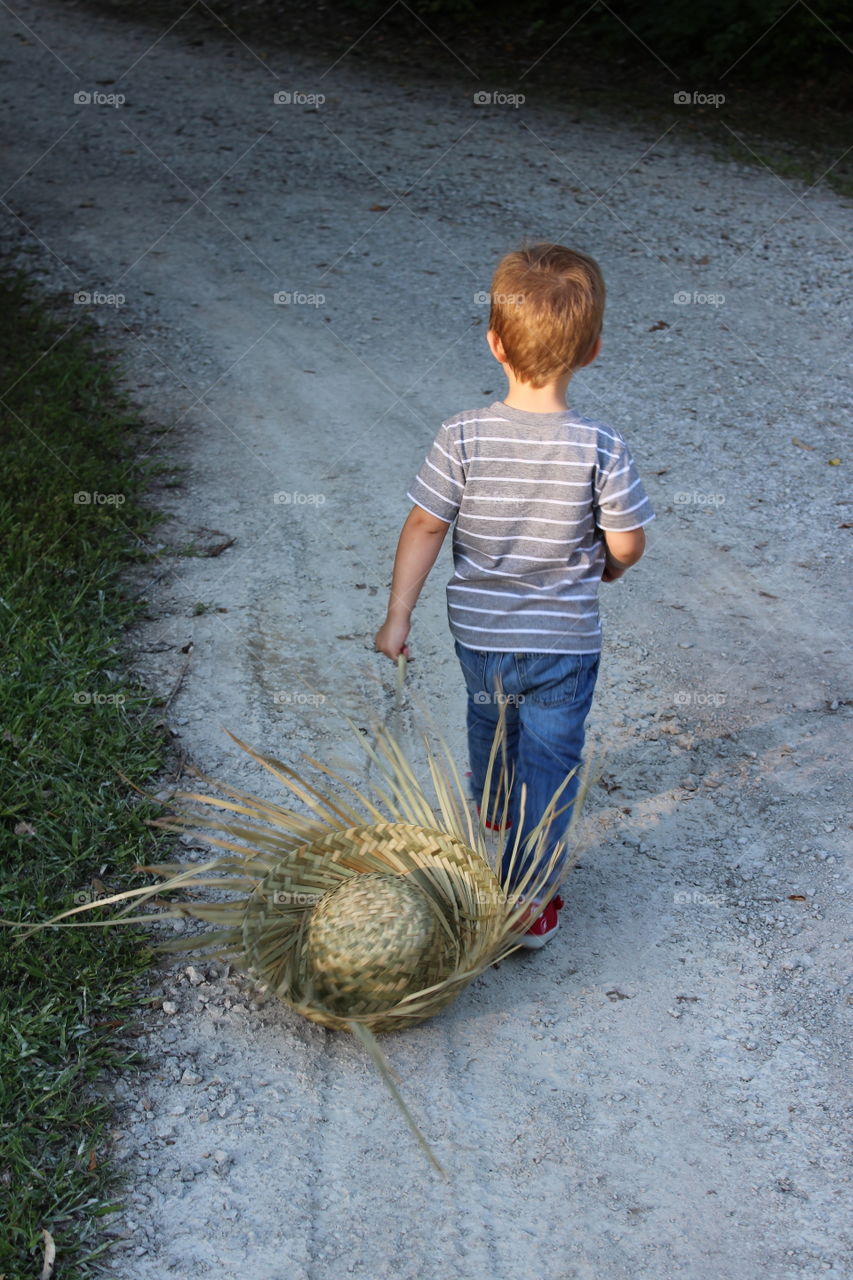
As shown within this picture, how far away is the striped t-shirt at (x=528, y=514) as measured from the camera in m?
2.38

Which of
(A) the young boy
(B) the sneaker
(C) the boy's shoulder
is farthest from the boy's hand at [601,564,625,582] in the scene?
(B) the sneaker

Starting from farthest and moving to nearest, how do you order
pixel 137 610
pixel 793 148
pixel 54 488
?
pixel 793 148 → pixel 54 488 → pixel 137 610

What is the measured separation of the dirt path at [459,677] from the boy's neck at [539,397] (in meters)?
1.23

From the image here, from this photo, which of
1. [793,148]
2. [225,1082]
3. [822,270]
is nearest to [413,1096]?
[225,1082]

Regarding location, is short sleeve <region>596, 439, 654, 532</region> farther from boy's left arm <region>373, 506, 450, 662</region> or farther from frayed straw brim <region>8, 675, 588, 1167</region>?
frayed straw brim <region>8, 675, 588, 1167</region>

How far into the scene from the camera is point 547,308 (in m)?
2.25

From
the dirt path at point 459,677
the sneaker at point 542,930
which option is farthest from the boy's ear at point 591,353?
the dirt path at point 459,677

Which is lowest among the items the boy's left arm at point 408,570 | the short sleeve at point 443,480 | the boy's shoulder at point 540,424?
the boy's left arm at point 408,570

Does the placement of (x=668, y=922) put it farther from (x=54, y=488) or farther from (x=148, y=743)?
(x=54, y=488)

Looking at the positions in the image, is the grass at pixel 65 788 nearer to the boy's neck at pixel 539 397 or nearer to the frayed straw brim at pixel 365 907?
the frayed straw brim at pixel 365 907

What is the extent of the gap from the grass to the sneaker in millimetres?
859

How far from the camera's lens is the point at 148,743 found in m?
3.28

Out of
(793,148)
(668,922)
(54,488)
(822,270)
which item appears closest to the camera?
(668,922)

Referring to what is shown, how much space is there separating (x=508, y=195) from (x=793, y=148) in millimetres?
2487
